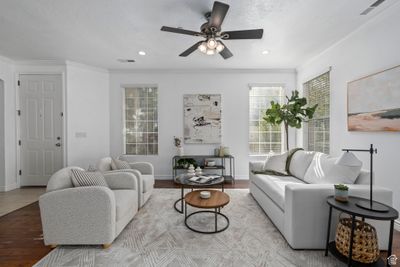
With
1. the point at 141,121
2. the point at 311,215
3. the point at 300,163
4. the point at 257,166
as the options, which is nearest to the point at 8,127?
the point at 141,121

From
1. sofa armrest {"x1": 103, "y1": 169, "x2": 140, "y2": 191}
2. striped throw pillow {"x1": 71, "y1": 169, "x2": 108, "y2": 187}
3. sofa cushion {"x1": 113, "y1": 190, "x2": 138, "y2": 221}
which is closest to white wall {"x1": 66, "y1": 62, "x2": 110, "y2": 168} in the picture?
sofa armrest {"x1": 103, "y1": 169, "x2": 140, "y2": 191}

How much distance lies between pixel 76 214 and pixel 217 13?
2555 mm

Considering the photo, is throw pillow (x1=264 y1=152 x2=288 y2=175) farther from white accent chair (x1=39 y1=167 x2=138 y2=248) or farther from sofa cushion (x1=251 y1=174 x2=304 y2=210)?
white accent chair (x1=39 y1=167 x2=138 y2=248)

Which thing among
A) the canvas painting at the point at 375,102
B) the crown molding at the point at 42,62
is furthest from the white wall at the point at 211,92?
the canvas painting at the point at 375,102

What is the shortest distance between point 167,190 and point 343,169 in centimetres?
300

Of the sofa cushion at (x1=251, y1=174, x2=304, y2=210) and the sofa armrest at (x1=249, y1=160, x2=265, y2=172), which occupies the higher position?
the sofa armrest at (x1=249, y1=160, x2=265, y2=172)

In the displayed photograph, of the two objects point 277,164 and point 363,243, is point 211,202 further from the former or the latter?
point 277,164

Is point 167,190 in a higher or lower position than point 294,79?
lower

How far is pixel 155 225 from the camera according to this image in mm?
2424

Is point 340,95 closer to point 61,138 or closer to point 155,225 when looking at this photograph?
point 155,225

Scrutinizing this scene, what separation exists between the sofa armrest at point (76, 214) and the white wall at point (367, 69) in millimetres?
3429

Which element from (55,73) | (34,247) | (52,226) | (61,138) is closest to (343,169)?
(52,226)

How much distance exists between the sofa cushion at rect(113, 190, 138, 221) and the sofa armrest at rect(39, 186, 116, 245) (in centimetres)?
17

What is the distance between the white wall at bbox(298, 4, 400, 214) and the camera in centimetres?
227
